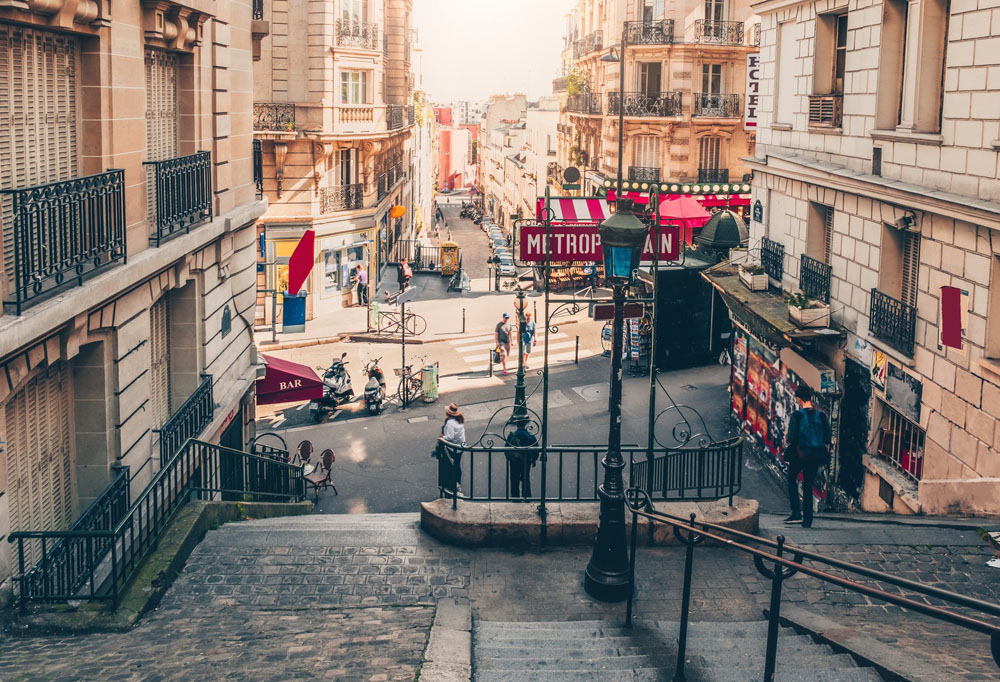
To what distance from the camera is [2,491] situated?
310 inches

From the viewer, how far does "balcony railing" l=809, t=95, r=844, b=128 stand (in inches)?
623

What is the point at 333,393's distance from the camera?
883 inches

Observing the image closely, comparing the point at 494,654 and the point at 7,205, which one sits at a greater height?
the point at 7,205

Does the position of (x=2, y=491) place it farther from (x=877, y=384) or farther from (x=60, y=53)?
(x=877, y=384)

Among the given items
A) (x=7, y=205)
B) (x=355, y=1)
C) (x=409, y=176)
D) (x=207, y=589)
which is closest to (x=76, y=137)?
(x=7, y=205)

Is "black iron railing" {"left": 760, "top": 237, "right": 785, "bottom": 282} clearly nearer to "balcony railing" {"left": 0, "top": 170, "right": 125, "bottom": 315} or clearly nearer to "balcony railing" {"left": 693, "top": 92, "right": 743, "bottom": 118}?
"balcony railing" {"left": 0, "top": 170, "right": 125, "bottom": 315}

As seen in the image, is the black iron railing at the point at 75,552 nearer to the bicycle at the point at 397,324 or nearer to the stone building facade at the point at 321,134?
the bicycle at the point at 397,324

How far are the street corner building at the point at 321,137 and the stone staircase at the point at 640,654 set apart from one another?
24.1 meters

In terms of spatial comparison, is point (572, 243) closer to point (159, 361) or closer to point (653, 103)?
point (159, 361)

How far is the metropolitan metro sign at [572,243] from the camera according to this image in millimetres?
12586

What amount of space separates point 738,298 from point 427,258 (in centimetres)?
4024

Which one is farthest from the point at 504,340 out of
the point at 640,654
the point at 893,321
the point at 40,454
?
the point at 640,654

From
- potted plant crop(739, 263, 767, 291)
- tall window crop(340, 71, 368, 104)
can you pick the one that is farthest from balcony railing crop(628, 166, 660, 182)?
potted plant crop(739, 263, 767, 291)

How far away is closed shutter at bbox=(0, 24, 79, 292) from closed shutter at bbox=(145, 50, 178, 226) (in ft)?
5.69
